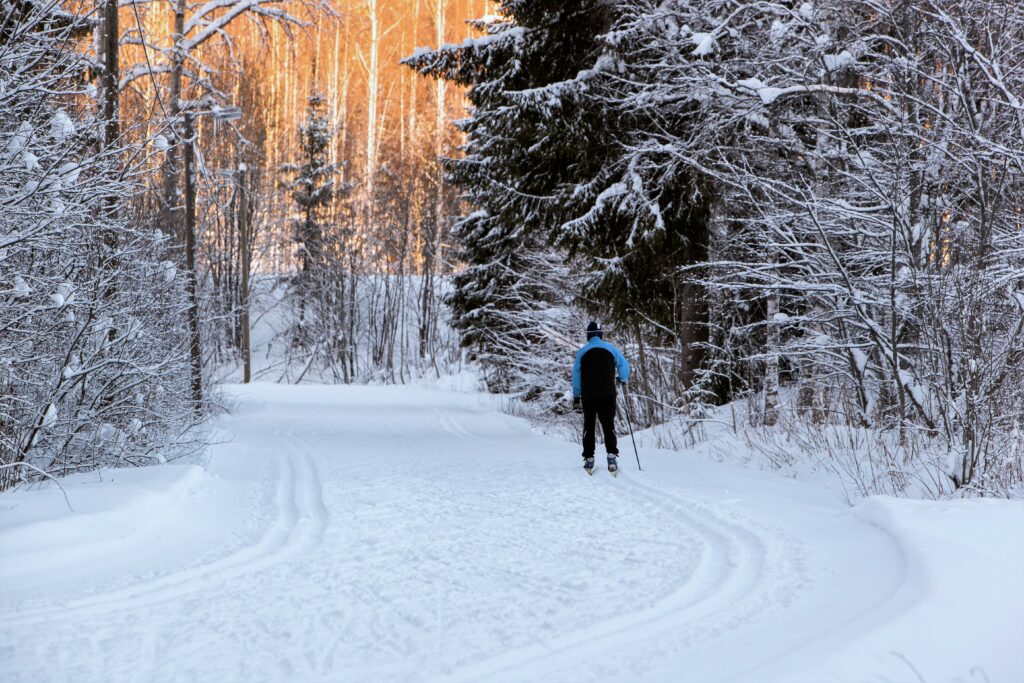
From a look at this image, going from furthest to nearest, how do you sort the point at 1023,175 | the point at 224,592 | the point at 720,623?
1. the point at 1023,175
2. the point at 224,592
3. the point at 720,623

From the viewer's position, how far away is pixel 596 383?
11359mm

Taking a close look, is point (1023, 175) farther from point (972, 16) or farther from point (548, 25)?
point (548, 25)

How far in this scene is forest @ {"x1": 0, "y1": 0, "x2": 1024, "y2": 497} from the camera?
25.9 feet

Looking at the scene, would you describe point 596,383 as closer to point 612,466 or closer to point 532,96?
point 612,466

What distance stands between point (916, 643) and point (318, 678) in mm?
2940

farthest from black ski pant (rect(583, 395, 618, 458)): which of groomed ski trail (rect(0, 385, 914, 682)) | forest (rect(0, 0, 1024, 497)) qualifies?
forest (rect(0, 0, 1024, 497))

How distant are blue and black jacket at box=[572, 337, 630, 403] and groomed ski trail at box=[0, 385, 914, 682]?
1.45m

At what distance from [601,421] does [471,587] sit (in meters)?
5.67

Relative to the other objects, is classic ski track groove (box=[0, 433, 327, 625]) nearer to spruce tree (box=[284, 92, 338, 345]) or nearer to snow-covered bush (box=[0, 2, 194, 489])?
snow-covered bush (box=[0, 2, 194, 489])

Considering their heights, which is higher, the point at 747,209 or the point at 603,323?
the point at 747,209

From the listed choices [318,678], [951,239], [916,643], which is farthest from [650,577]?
[951,239]

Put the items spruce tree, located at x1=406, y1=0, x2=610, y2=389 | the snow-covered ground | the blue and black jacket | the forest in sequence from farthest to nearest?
spruce tree, located at x1=406, y1=0, x2=610, y2=389
the blue and black jacket
the forest
the snow-covered ground

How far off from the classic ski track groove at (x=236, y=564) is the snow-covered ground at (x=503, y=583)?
0.03 m

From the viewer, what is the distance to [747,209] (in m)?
13.4
